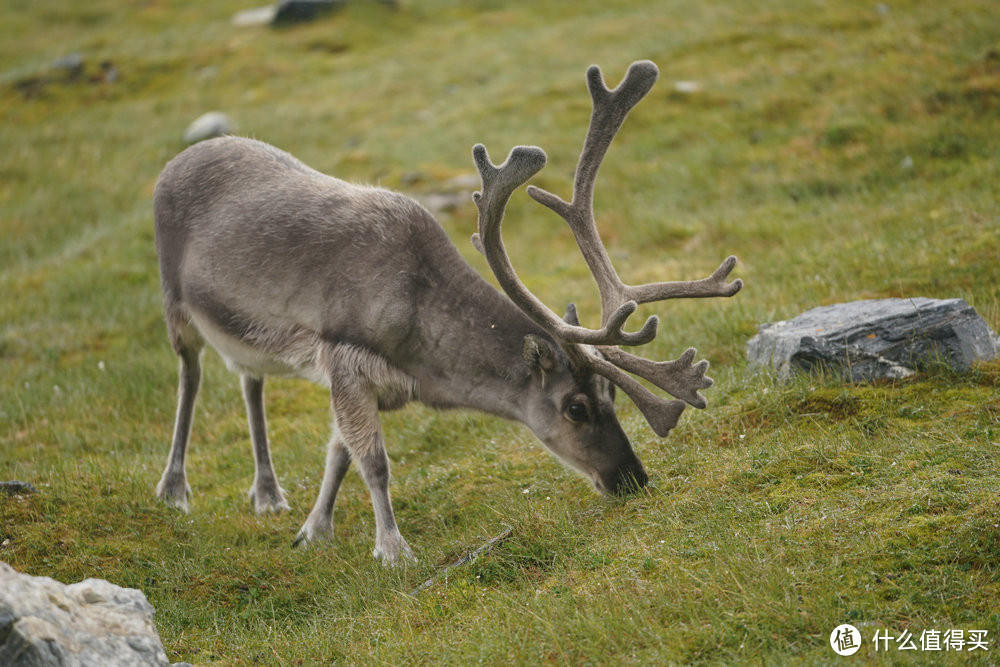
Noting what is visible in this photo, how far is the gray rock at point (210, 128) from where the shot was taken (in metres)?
22.7

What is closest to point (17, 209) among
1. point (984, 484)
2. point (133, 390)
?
point (133, 390)

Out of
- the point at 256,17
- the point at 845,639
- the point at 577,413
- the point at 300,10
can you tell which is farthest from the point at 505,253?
the point at 256,17

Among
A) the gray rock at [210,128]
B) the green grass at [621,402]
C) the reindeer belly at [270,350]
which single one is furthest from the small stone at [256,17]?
the reindeer belly at [270,350]

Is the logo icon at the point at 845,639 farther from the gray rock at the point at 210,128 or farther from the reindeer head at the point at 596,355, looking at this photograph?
the gray rock at the point at 210,128

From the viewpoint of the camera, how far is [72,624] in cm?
461

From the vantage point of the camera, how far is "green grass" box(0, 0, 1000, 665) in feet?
18.0

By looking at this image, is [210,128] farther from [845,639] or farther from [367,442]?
[845,639]

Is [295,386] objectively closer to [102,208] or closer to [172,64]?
[102,208]

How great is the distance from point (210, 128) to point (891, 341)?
61.1ft

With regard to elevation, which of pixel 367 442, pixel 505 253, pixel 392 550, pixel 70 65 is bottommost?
pixel 70 65

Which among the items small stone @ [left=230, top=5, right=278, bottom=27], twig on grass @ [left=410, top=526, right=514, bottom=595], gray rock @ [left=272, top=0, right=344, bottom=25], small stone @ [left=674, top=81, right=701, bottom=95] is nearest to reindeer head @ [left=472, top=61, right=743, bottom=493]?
twig on grass @ [left=410, top=526, right=514, bottom=595]

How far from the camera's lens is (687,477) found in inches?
284

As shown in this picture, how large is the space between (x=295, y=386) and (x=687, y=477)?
6.41 m

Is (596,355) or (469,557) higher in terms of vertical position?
(596,355)
